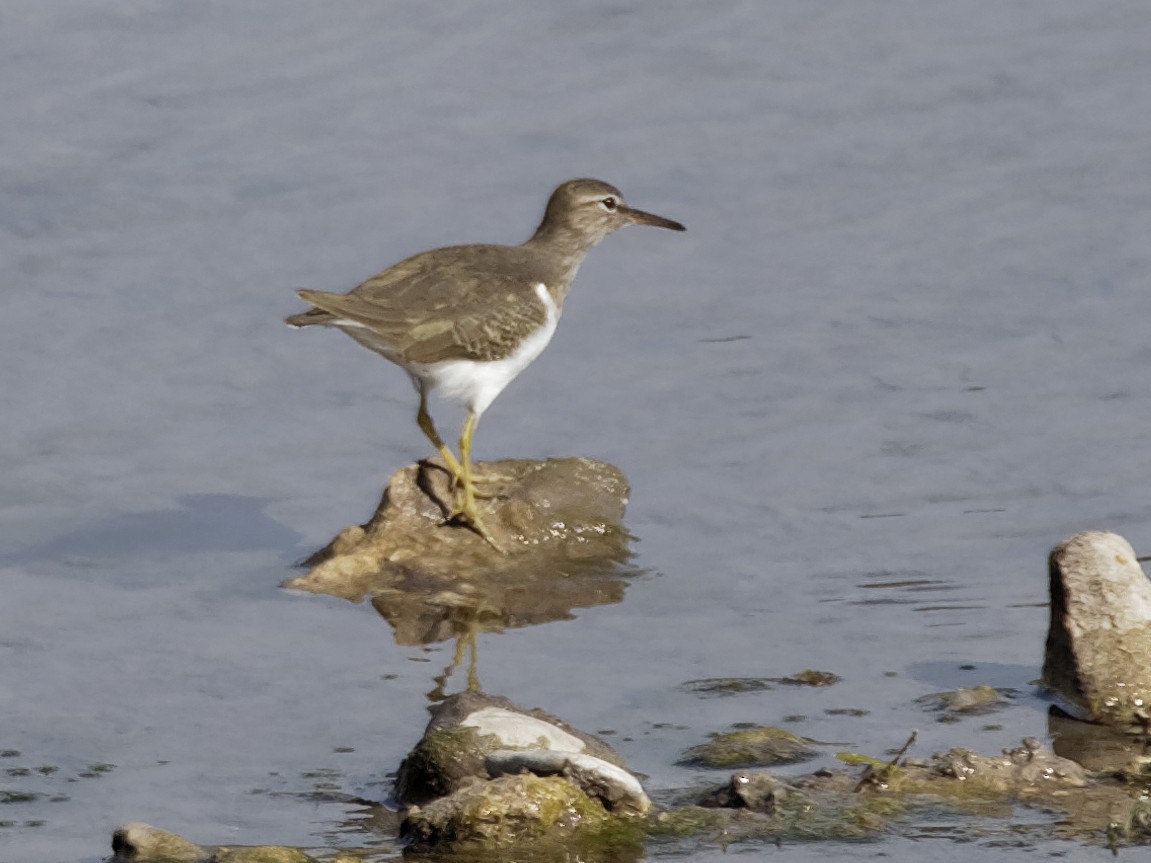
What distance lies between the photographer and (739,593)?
26.9ft

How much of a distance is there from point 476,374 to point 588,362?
135 cm

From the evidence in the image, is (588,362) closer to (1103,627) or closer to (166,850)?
(1103,627)

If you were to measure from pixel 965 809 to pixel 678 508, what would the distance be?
130 inches

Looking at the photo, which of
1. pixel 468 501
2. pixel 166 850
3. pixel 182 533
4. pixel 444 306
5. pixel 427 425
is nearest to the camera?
pixel 166 850

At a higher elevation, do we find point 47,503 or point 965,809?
point 47,503

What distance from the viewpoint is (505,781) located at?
19.3ft

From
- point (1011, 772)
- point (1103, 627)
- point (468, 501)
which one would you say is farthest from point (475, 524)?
point (1011, 772)

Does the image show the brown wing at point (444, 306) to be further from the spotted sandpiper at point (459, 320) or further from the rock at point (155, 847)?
the rock at point (155, 847)

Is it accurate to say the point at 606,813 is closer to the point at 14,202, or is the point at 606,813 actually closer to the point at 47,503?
the point at 47,503

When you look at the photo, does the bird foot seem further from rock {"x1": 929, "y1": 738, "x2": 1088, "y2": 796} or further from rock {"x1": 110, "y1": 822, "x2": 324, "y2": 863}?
rock {"x1": 110, "y1": 822, "x2": 324, "y2": 863}

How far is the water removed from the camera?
23.6 ft

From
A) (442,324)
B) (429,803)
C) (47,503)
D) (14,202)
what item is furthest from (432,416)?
(429,803)

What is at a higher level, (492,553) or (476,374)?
(476,374)

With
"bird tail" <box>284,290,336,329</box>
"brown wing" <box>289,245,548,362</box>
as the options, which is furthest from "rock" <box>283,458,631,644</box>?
"bird tail" <box>284,290,336,329</box>
